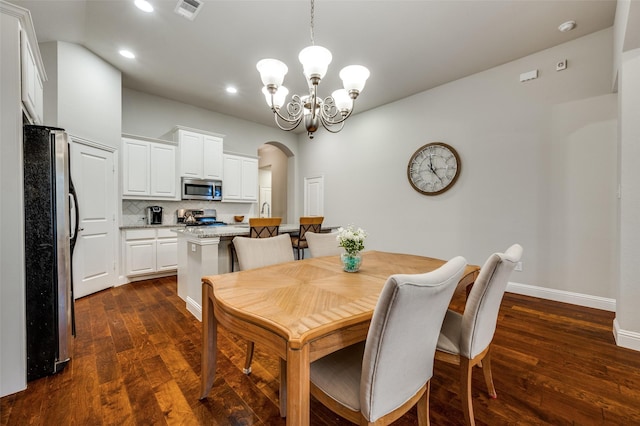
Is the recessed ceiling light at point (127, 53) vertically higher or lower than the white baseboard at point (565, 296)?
higher

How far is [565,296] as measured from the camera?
10.3 feet

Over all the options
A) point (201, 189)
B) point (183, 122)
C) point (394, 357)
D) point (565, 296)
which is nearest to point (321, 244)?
point (394, 357)

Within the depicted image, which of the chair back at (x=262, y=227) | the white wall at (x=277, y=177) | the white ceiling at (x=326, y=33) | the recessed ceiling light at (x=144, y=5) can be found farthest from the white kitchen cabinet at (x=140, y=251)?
the white wall at (x=277, y=177)

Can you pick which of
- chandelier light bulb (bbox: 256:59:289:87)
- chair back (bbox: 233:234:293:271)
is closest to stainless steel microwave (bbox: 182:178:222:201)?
chair back (bbox: 233:234:293:271)

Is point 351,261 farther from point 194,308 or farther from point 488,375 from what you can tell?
point 194,308

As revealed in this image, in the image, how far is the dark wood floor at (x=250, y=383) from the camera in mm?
1476

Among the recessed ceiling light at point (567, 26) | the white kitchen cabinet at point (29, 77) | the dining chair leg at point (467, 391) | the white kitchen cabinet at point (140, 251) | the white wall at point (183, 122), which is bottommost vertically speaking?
the dining chair leg at point (467, 391)

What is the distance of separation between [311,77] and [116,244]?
3.74 metres

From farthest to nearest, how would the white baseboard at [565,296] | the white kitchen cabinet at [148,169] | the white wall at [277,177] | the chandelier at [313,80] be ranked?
the white wall at [277,177], the white kitchen cabinet at [148,169], the white baseboard at [565,296], the chandelier at [313,80]

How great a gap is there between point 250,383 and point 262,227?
5.33ft

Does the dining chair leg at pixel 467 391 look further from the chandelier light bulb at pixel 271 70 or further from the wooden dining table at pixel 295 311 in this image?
the chandelier light bulb at pixel 271 70

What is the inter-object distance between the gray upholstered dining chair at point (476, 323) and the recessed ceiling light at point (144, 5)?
3589 mm

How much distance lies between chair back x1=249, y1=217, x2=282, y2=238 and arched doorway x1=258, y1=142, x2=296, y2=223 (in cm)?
376

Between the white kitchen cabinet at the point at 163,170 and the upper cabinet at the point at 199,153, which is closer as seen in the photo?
the white kitchen cabinet at the point at 163,170
